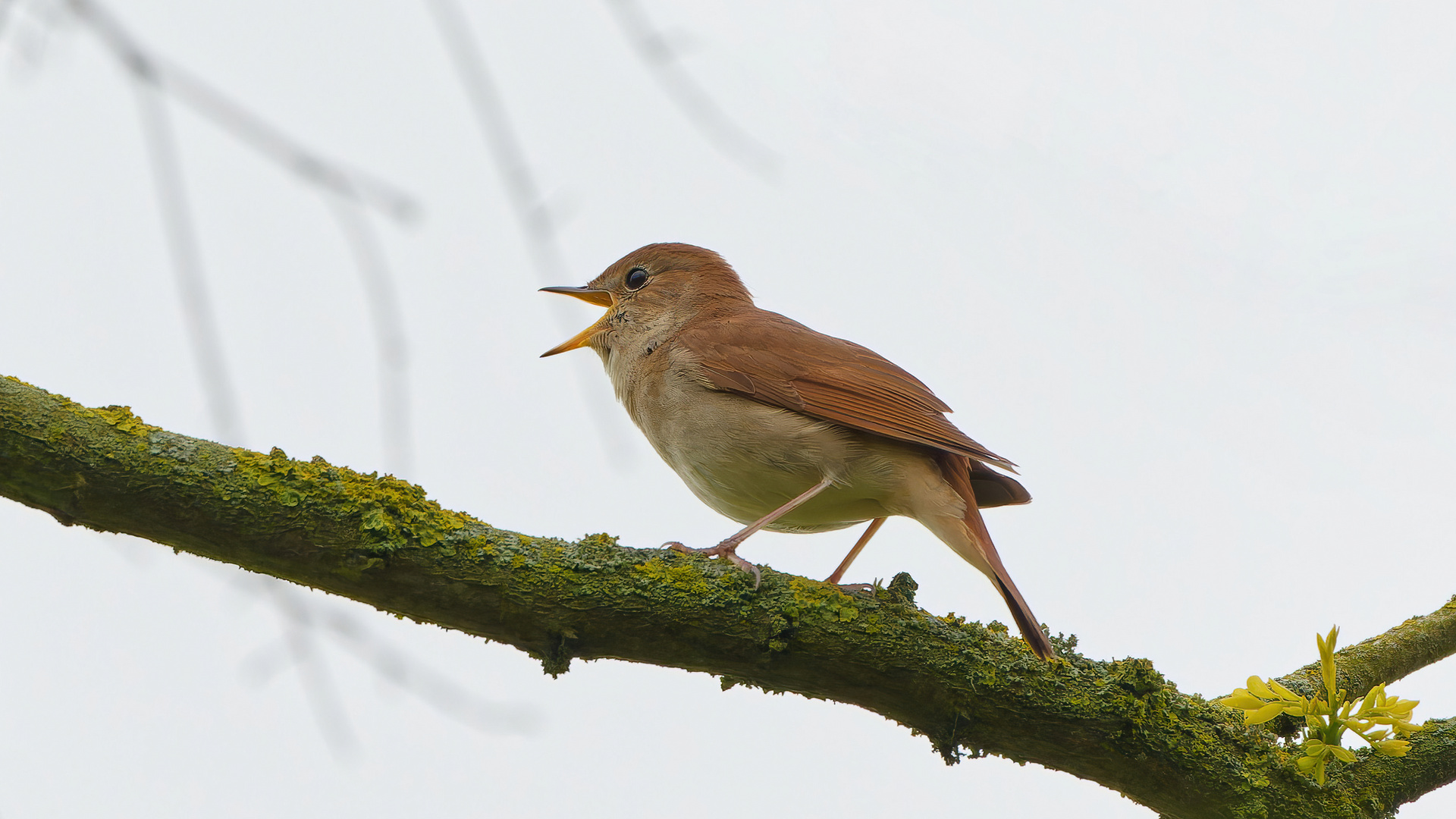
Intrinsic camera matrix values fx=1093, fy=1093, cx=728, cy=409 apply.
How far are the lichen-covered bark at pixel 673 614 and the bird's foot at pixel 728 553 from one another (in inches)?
2.1

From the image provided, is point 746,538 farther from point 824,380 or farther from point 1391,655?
point 1391,655

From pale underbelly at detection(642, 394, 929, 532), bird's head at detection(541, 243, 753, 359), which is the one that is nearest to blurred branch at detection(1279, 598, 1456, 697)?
pale underbelly at detection(642, 394, 929, 532)

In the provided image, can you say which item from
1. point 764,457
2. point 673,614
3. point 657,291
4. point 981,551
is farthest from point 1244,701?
point 657,291

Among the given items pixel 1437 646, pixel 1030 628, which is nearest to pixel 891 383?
pixel 1030 628

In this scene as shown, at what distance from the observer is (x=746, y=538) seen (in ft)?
13.1

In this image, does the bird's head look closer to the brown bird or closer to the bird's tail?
the brown bird

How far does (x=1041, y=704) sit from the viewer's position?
11.0 ft

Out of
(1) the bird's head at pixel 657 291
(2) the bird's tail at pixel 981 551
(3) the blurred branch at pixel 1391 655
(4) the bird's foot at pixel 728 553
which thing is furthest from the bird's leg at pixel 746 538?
(3) the blurred branch at pixel 1391 655

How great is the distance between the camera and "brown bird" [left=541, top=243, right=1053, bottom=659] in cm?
424

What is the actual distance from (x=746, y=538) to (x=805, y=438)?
519 mm

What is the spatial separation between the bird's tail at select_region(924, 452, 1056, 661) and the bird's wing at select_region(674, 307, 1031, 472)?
0.54 ft

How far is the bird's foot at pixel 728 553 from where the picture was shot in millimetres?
3396

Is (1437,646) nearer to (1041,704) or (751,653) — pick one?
(1041,704)

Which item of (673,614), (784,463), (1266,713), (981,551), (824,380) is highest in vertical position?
(824,380)
